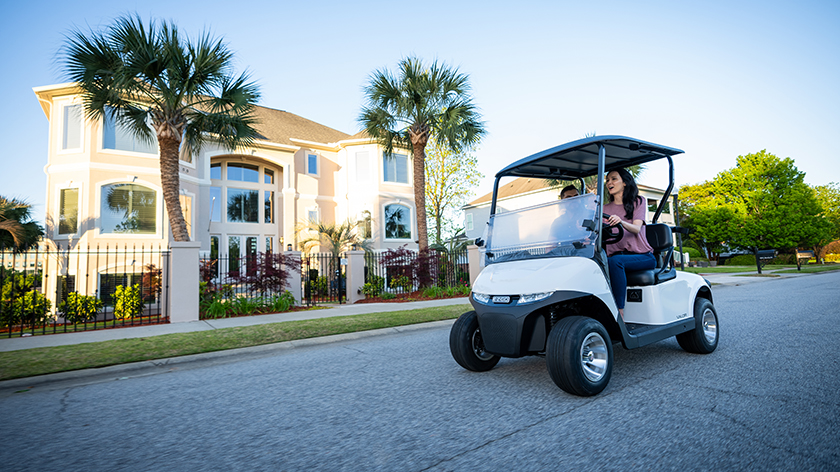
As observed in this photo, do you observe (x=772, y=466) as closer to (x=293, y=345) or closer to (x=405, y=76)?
(x=293, y=345)

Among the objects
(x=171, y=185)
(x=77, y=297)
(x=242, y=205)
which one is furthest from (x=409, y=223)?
(x=77, y=297)

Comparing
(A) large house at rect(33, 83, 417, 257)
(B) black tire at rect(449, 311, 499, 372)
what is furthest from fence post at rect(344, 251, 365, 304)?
(B) black tire at rect(449, 311, 499, 372)

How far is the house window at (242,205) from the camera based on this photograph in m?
23.9

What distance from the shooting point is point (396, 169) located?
26.1 m

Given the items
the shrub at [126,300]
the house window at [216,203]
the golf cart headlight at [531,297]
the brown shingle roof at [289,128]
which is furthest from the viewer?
the brown shingle roof at [289,128]

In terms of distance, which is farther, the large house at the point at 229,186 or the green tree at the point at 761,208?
the green tree at the point at 761,208

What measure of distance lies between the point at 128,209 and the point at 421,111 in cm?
1265

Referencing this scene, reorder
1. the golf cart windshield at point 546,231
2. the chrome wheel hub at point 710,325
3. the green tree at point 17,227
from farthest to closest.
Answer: the green tree at point 17,227
the chrome wheel hub at point 710,325
the golf cart windshield at point 546,231

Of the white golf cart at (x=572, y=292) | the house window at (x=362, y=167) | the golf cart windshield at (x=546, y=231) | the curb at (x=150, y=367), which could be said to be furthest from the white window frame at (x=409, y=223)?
the golf cart windshield at (x=546, y=231)

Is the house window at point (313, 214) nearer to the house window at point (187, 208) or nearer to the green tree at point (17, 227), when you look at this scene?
the house window at point (187, 208)

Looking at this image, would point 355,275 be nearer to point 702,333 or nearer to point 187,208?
point 187,208

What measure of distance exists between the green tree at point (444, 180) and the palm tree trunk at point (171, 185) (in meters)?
20.5

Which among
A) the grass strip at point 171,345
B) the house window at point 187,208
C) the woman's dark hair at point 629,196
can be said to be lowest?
the grass strip at point 171,345

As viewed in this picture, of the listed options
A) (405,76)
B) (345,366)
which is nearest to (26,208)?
(405,76)
